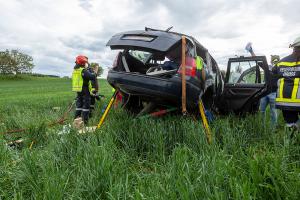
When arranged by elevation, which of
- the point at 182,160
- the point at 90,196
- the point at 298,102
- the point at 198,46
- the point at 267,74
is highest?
the point at 198,46

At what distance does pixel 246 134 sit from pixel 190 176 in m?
2.10

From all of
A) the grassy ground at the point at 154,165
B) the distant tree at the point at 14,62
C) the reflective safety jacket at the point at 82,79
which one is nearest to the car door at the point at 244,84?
the grassy ground at the point at 154,165

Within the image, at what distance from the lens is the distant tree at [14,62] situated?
235ft

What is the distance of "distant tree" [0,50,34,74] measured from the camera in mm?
71750

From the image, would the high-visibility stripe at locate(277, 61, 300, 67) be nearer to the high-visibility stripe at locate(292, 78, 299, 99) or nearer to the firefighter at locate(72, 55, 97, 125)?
the high-visibility stripe at locate(292, 78, 299, 99)

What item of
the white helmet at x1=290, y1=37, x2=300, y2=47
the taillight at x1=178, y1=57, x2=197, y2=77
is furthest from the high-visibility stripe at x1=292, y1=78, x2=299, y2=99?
the taillight at x1=178, y1=57, x2=197, y2=77

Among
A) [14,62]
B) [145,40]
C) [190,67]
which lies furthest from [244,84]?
[14,62]

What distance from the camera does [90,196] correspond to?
2.82m

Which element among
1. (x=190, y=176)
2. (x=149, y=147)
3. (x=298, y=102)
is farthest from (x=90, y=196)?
(x=298, y=102)

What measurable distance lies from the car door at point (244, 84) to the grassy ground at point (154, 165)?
0.90m

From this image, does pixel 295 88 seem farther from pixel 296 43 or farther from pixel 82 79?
pixel 82 79

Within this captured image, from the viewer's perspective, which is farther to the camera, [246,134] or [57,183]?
[246,134]

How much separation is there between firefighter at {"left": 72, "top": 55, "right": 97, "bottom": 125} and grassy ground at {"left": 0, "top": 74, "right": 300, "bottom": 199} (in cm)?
323

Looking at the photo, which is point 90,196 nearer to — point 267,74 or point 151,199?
point 151,199
